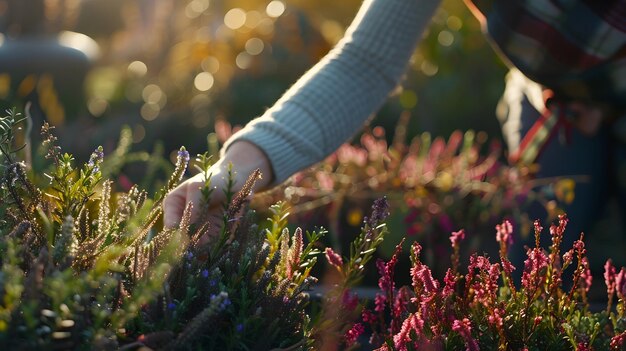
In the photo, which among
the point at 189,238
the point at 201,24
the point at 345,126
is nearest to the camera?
the point at 189,238

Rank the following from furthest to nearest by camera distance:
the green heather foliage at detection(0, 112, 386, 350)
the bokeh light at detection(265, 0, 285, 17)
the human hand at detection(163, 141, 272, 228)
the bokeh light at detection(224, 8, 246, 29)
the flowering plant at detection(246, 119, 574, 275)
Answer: the bokeh light at detection(224, 8, 246, 29) → the bokeh light at detection(265, 0, 285, 17) → the flowering plant at detection(246, 119, 574, 275) → the human hand at detection(163, 141, 272, 228) → the green heather foliage at detection(0, 112, 386, 350)

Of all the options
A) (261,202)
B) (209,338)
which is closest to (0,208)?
(209,338)

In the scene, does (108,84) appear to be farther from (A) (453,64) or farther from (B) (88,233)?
(B) (88,233)

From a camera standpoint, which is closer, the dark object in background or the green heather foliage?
the green heather foliage

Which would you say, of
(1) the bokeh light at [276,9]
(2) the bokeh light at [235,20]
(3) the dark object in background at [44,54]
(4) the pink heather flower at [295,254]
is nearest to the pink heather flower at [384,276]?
(4) the pink heather flower at [295,254]

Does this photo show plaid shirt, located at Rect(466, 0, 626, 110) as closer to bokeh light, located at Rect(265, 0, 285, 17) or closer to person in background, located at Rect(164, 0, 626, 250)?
person in background, located at Rect(164, 0, 626, 250)

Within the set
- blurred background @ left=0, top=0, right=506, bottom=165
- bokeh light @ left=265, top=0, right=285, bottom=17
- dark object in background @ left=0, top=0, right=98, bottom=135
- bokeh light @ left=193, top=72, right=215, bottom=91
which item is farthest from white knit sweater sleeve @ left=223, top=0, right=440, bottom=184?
bokeh light @ left=265, top=0, right=285, bottom=17
